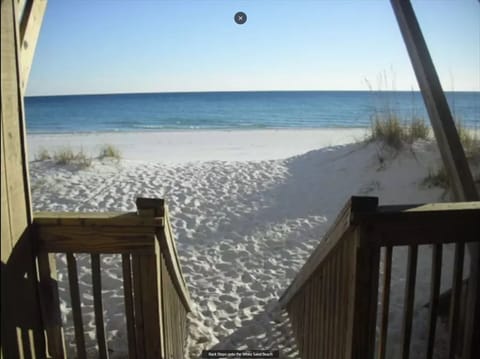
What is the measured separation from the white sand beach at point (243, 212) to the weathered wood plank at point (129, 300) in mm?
1204

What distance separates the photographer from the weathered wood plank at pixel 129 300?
1.58 m

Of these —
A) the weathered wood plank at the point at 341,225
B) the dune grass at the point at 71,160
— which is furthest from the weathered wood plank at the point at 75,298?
the dune grass at the point at 71,160

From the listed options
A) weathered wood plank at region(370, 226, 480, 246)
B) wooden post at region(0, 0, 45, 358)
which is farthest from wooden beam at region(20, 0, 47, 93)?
weathered wood plank at region(370, 226, 480, 246)

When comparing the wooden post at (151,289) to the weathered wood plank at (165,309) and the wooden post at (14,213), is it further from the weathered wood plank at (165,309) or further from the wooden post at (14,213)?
the wooden post at (14,213)

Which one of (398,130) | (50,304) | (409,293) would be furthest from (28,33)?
(398,130)

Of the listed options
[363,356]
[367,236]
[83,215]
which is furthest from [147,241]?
[363,356]

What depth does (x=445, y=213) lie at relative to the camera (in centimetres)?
155

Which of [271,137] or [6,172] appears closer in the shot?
[6,172]

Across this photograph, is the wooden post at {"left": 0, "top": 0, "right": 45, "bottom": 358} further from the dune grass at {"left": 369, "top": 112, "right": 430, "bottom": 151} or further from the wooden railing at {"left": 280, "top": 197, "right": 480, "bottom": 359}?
the dune grass at {"left": 369, "top": 112, "right": 430, "bottom": 151}

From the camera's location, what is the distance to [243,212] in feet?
19.1

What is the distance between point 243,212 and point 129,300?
13.8 feet

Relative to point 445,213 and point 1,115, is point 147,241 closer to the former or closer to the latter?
point 1,115

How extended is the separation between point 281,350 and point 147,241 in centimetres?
182

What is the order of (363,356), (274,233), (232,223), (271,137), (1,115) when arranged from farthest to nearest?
(271,137), (232,223), (274,233), (363,356), (1,115)
